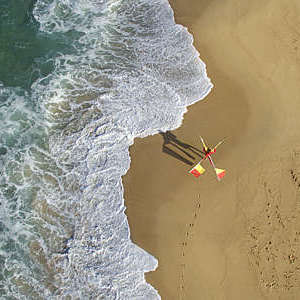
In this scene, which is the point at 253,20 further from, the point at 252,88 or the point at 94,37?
the point at 94,37

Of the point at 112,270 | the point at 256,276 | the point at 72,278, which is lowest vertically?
the point at 72,278

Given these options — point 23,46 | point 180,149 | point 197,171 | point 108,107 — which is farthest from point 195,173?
point 23,46

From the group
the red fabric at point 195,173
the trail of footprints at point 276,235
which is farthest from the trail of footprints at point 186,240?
the trail of footprints at point 276,235

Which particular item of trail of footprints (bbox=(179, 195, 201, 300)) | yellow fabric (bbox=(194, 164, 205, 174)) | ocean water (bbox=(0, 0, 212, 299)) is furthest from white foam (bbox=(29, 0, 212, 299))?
yellow fabric (bbox=(194, 164, 205, 174))

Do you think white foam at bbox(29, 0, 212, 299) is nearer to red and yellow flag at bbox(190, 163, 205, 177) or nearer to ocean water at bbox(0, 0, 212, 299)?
ocean water at bbox(0, 0, 212, 299)

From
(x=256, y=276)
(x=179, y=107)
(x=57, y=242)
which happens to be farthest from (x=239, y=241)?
(x=57, y=242)

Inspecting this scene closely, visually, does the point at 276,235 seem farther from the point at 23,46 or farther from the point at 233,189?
the point at 23,46
